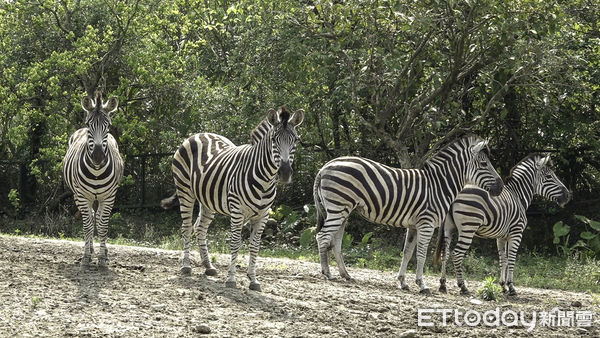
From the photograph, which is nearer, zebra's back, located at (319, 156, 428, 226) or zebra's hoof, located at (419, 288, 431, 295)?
zebra's hoof, located at (419, 288, 431, 295)

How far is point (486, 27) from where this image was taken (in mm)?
14477

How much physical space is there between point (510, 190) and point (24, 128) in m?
12.1

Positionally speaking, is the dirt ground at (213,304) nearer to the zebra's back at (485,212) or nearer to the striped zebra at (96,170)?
the striped zebra at (96,170)

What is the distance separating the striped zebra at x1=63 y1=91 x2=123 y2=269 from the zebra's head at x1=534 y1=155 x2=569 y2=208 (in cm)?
651

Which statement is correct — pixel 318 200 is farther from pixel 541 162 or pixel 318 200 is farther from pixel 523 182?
pixel 541 162

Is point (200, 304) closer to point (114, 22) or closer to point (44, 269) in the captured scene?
point (44, 269)

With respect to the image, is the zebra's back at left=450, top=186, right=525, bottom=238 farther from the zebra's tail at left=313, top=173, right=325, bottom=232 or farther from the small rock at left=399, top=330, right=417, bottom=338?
the small rock at left=399, top=330, right=417, bottom=338

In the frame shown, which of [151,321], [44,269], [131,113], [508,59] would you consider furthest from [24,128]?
[151,321]

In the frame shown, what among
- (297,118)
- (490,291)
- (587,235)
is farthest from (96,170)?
(587,235)

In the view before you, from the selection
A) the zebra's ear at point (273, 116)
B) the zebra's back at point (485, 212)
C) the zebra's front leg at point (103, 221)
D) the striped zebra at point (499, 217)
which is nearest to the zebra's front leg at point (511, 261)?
the striped zebra at point (499, 217)

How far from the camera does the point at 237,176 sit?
33.0ft

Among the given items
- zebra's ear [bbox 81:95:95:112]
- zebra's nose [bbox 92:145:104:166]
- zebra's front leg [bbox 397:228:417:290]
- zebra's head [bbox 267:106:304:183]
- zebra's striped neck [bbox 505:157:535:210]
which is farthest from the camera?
zebra's striped neck [bbox 505:157:535:210]

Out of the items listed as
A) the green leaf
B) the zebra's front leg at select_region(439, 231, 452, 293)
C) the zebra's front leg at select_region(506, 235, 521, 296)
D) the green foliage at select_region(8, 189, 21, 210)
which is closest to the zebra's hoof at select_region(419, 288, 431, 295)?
the zebra's front leg at select_region(439, 231, 452, 293)

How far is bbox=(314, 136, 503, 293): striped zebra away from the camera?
1145 cm
